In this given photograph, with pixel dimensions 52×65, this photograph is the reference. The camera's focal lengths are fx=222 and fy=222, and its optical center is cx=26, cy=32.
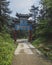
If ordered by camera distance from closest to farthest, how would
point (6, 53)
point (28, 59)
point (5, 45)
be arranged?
point (28, 59)
point (6, 53)
point (5, 45)

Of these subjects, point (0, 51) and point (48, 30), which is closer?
point (0, 51)

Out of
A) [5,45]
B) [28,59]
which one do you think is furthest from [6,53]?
[5,45]

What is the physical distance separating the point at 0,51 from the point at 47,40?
20.0 metres

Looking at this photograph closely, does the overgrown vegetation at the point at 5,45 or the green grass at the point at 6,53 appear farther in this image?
the overgrown vegetation at the point at 5,45

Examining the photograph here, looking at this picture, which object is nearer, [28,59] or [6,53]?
[28,59]

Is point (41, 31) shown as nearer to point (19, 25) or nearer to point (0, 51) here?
point (19, 25)

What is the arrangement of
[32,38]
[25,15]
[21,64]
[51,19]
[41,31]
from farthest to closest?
[25,15] < [32,38] < [41,31] < [51,19] < [21,64]

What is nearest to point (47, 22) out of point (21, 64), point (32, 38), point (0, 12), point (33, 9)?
point (0, 12)

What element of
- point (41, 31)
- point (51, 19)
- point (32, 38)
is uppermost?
point (51, 19)

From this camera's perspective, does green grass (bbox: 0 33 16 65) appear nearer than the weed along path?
Yes

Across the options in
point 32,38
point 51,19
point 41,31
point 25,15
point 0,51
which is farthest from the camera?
point 25,15

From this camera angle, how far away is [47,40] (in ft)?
124

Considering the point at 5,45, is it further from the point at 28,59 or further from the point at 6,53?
the point at 28,59

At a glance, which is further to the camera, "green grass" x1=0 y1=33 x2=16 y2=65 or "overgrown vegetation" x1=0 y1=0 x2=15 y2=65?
"overgrown vegetation" x1=0 y1=0 x2=15 y2=65
